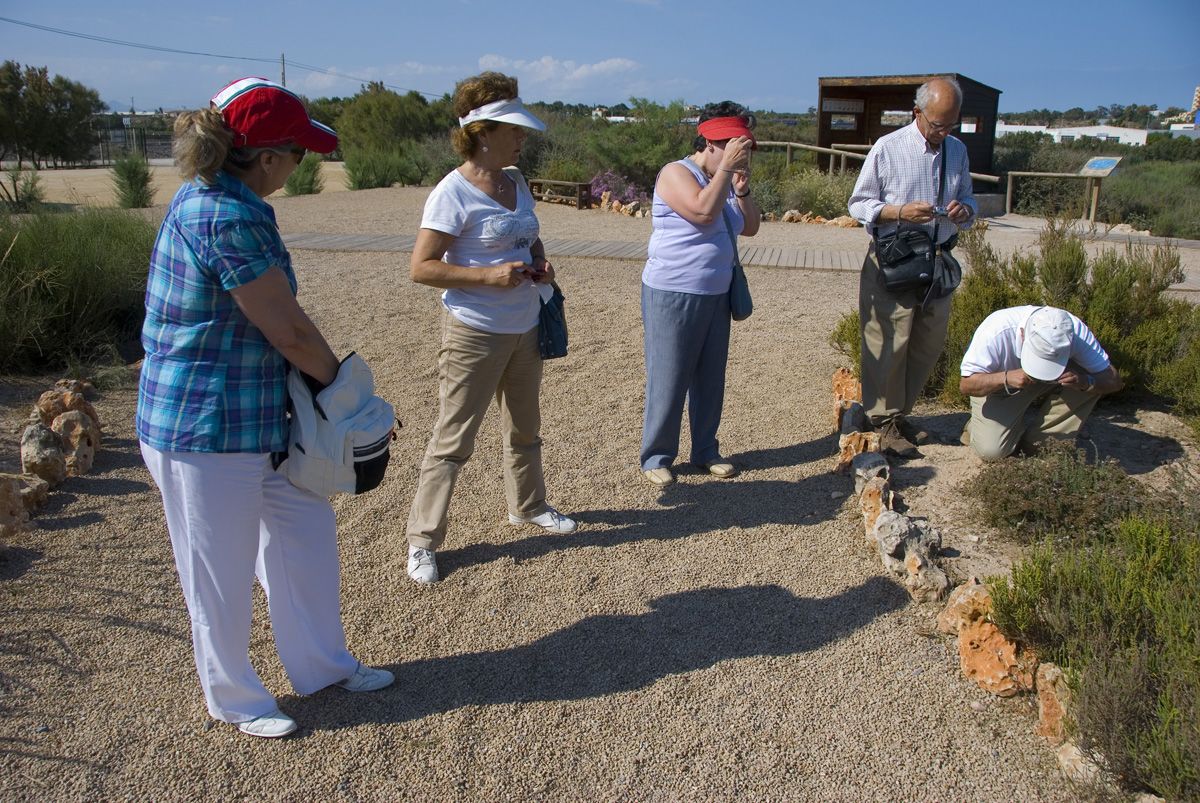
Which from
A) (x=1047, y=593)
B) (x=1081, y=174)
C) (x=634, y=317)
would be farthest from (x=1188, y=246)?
(x=1047, y=593)

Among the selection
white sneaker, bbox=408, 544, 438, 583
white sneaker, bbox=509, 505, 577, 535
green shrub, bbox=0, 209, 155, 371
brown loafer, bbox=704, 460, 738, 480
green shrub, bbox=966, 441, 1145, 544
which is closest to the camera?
white sneaker, bbox=408, 544, 438, 583

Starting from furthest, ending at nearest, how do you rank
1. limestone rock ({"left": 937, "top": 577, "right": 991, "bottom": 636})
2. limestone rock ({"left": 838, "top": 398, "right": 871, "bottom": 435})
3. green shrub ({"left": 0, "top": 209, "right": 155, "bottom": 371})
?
green shrub ({"left": 0, "top": 209, "right": 155, "bottom": 371}), limestone rock ({"left": 838, "top": 398, "right": 871, "bottom": 435}), limestone rock ({"left": 937, "top": 577, "right": 991, "bottom": 636})

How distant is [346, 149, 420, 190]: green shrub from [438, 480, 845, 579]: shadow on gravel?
53.3 feet

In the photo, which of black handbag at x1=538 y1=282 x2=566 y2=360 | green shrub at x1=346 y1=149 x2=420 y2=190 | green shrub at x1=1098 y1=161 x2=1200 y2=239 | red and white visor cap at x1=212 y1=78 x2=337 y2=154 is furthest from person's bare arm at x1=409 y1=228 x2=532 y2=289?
green shrub at x1=346 y1=149 x2=420 y2=190

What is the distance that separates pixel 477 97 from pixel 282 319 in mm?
1302

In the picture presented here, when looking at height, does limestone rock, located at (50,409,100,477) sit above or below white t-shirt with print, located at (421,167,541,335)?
below

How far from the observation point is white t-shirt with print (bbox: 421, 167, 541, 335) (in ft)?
10.5

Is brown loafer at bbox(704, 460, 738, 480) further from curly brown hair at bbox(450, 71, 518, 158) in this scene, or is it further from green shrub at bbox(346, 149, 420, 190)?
green shrub at bbox(346, 149, 420, 190)

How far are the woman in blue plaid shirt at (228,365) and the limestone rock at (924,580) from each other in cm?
219

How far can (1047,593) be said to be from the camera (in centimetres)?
290

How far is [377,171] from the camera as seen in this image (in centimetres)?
1927

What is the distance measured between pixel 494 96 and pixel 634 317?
4.65 meters

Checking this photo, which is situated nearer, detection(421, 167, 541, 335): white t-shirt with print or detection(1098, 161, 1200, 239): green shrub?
detection(421, 167, 541, 335): white t-shirt with print

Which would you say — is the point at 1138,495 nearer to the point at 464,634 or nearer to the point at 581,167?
the point at 464,634
